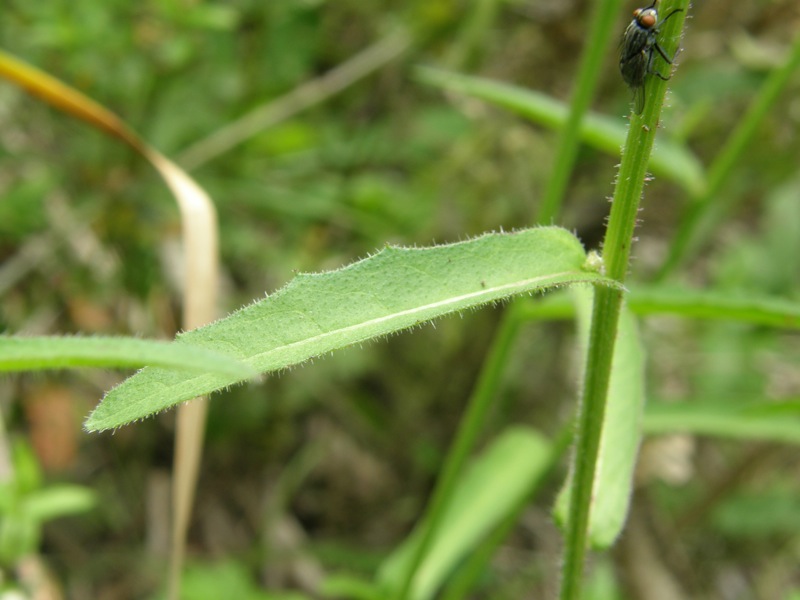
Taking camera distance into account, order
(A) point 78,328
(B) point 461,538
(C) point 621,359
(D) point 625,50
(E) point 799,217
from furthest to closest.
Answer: (A) point 78,328, (E) point 799,217, (B) point 461,538, (C) point 621,359, (D) point 625,50

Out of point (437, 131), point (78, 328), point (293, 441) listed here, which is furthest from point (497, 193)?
point (78, 328)

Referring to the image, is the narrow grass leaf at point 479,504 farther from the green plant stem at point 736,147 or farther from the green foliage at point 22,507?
the green foliage at point 22,507

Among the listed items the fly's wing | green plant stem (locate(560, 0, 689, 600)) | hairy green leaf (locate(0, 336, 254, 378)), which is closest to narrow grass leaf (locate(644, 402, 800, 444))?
green plant stem (locate(560, 0, 689, 600))

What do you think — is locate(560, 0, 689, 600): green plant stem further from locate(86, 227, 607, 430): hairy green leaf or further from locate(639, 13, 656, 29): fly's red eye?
locate(639, 13, 656, 29): fly's red eye

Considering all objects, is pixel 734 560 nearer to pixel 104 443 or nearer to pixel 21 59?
pixel 104 443

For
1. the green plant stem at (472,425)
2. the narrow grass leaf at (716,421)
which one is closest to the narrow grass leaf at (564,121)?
the green plant stem at (472,425)

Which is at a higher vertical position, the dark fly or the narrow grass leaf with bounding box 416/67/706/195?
the narrow grass leaf with bounding box 416/67/706/195
